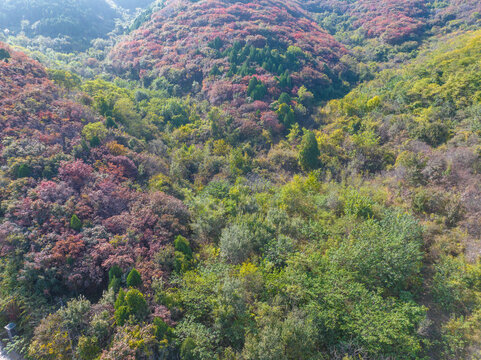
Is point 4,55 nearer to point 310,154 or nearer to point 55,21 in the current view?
point 310,154

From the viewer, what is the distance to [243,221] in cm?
1767

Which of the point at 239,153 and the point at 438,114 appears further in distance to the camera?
the point at 239,153

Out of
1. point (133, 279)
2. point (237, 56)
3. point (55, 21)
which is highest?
point (55, 21)

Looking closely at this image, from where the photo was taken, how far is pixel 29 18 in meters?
68.2

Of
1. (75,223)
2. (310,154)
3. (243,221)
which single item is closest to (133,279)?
(75,223)

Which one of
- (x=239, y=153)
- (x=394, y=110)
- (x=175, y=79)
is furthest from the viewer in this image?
(x=175, y=79)

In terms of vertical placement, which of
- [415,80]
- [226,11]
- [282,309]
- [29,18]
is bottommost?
[282,309]

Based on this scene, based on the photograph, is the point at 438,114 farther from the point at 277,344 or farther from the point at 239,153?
the point at 277,344

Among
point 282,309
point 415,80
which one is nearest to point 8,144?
point 282,309

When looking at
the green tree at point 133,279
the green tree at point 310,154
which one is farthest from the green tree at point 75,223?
the green tree at point 310,154

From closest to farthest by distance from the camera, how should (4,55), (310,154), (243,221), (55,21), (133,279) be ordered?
(133,279) < (243,221) < (310,154) < (4,55) < (55,21)

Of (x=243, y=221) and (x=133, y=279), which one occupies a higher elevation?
(x=243, y=221)

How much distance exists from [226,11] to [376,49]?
1315 inches

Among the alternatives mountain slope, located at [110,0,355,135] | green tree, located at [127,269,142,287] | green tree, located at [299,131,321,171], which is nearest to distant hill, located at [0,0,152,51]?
mountain slope, located at [110,0,355,135]
